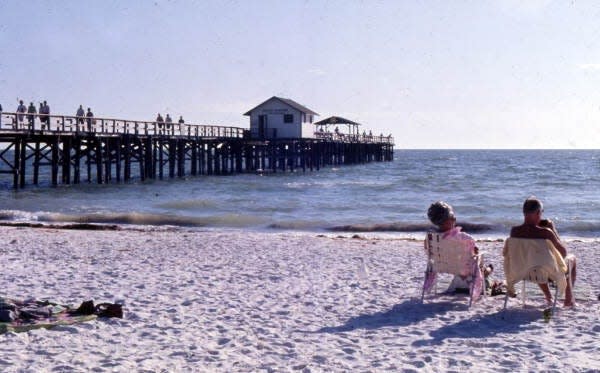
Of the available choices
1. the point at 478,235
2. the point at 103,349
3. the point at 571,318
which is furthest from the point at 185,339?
the point at 478,235

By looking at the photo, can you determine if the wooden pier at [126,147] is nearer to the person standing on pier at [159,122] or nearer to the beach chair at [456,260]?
the person standing on pier at [159,122]

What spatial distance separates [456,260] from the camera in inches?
245

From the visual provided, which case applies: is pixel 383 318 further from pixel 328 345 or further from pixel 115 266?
pixel 115 266

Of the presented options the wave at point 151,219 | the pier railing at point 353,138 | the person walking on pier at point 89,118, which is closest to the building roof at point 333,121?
the pier railing at point 353,138

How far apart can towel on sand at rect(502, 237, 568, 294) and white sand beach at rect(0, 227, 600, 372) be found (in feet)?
1.04

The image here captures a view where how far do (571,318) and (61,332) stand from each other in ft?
12.9

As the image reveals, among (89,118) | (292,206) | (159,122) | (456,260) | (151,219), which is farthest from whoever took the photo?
(159,122)

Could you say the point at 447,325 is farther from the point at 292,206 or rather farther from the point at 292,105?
the point at 292,105

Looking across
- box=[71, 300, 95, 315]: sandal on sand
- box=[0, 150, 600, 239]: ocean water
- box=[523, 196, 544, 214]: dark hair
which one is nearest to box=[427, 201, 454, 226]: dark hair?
box=[523, 196, 544, 214]: dark hair

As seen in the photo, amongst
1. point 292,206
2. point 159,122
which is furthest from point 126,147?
point 292,206

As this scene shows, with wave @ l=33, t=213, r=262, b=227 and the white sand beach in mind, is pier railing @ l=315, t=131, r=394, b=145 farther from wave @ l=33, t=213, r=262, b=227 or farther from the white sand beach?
the white sand beach

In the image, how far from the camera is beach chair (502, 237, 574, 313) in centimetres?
571

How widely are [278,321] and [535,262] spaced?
2113 millimetres

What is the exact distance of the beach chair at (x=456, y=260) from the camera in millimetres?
6145
